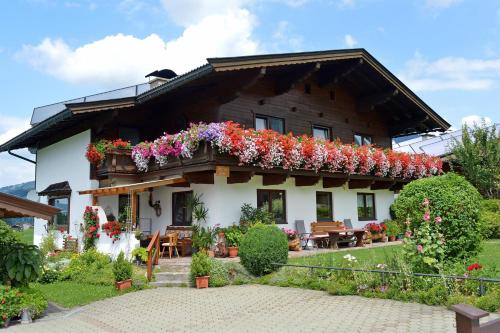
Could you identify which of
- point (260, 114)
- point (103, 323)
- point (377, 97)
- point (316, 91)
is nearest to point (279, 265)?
point (103, 323)

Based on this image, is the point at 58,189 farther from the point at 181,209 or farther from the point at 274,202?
the point at 274,202

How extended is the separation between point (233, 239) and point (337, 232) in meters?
4.05

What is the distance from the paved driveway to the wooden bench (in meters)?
6.88

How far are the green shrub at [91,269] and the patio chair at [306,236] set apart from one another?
6.67 meters

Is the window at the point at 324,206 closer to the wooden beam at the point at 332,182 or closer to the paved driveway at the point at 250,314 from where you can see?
the wooden beam at the point at 332,182

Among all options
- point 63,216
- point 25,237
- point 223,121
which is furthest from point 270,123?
point 25,237

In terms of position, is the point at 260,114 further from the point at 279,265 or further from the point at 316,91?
the point at 279,265

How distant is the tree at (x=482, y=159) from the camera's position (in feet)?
71.2

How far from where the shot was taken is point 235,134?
1379 cm

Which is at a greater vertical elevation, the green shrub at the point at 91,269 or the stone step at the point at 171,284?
the green shrub at the point at 91,269

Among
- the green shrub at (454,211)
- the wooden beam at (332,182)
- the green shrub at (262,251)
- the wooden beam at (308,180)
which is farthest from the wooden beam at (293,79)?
the green shrub at (454,211)

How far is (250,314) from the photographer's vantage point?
8.05m

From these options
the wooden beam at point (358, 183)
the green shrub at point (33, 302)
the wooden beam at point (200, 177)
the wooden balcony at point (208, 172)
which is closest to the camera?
the green shrub at point (33, 302)

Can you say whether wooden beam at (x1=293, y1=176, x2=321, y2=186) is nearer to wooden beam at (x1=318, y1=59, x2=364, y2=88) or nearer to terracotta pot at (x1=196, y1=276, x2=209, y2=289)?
wooden beam at (x1=318, y1=59, x2=364, y2=88)
